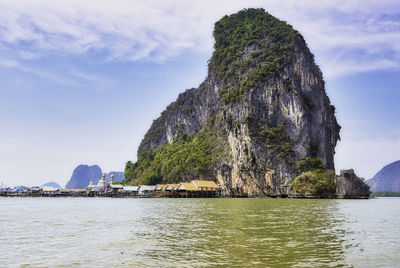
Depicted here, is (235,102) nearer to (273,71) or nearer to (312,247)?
(273,71)

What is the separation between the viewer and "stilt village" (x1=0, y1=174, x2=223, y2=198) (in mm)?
95250

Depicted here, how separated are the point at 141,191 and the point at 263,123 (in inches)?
1740

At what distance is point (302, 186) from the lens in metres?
79.6

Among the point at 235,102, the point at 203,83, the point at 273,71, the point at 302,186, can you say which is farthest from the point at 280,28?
the point at 302,186

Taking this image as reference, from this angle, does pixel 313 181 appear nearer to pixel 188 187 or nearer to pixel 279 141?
pixel 279 141

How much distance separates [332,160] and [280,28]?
41880 mm

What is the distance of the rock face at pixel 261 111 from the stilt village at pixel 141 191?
5.33m

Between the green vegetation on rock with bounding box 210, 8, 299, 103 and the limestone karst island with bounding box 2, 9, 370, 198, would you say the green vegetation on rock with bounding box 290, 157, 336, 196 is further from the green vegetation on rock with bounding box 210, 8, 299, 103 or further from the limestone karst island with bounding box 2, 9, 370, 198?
the green vegetation on rock with bounding box 210, 8, 299, 103

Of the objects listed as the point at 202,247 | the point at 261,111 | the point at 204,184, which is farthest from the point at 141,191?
the point at 202,247

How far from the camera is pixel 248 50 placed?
108312 millimetres

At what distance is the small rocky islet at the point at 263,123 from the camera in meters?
87.4

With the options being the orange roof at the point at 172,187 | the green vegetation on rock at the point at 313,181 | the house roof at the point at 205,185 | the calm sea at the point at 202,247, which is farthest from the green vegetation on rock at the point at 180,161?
the calm sea at the point at 202,247

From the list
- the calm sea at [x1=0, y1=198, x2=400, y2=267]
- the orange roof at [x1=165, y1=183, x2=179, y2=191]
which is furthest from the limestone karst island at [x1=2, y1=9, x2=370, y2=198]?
the calm sea at [x1=0, y1=198, x2=400, y2=267]

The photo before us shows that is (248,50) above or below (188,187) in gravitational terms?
above
